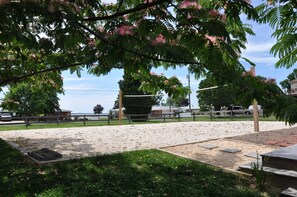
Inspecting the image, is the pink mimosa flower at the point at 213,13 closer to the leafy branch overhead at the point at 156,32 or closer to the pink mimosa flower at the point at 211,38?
the leafy branch overhead at the point at 156,32

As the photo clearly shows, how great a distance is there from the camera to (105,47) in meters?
3.66

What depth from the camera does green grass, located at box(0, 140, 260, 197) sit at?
176 inches

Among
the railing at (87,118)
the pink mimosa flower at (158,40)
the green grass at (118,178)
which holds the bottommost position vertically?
the green grass at (118,178)

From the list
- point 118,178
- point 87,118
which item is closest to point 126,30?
point 118,178

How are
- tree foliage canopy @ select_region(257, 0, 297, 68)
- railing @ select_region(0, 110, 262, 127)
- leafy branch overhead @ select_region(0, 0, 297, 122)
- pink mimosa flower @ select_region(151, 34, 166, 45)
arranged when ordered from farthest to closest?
railing @ select_region(0, 110, 262, 127) < pink mimosa flower @ select_region(151, 34, 166, 45) < leafy branch overhead @ select_region(0, 0, 297, 122) < tree foliage canopy @ select_region(257, 0, 297, 68)

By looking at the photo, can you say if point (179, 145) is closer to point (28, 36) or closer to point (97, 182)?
point (97, 182)

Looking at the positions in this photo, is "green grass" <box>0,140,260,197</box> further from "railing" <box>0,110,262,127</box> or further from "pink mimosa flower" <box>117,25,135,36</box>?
"railing" <box>0,110,262,127</box>

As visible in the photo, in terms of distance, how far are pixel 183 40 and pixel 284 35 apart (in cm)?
132

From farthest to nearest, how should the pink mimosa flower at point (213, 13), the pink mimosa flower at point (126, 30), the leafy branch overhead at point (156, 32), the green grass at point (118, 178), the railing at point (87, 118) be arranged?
the railing at point (87, 118) → the green grass at point (118, 178) → the pink mimosa flower at point (126, 30) → the pink mimosa flower at point (213, 13) → the leafy branch overhead at point (156, 32)

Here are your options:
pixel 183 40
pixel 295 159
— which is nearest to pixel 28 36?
pixel 183 40

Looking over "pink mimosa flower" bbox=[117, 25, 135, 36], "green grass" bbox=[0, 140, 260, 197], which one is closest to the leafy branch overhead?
"pink mimosa flower" bbox=[117, 25, 135, 36]

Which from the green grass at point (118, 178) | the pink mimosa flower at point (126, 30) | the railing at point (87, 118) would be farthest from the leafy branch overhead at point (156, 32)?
the railing at point (87, 118)

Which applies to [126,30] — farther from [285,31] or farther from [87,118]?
[87,118]

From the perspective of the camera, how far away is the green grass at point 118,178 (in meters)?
4.46
